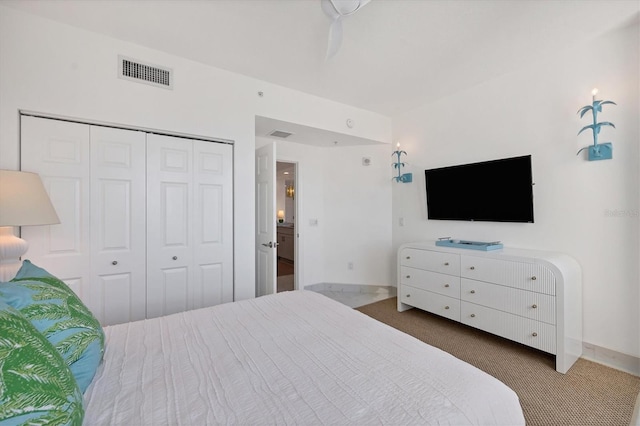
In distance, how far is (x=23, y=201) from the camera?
5.32ft

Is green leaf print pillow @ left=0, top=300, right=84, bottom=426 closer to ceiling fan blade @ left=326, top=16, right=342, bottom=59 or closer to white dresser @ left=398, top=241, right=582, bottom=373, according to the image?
ceiling fan blade @ left=326, top=16, right=342, bottom=59

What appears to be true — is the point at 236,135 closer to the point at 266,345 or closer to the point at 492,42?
the point at 266,345

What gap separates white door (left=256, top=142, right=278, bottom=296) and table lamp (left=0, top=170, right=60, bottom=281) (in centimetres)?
174

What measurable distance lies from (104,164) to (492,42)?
3.41m

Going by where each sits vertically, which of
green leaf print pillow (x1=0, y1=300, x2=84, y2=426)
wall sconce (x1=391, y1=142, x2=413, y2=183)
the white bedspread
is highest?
wall sconce (x1=391, y1=142, x2=413, y2=183)

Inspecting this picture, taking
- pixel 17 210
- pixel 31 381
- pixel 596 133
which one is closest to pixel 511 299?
pixel 596 133

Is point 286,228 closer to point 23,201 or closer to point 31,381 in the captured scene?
point 23,201

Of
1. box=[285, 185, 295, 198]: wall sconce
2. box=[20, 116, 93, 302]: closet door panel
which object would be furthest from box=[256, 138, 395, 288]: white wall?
box=[285, 185, 295, 198]: wall sconce

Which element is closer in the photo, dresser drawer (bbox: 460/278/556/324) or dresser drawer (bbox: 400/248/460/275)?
dresser drawer (bbox: 460/278/556/324)

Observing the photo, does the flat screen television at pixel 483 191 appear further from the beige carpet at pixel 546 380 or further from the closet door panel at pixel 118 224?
the closet door panel at pixel 118 224

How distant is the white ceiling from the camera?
1950 mm

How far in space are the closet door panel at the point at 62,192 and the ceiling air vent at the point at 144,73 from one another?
0.57m

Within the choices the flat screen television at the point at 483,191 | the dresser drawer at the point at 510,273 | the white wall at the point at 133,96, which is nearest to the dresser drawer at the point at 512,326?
the dresser drawer at the point at 510,273

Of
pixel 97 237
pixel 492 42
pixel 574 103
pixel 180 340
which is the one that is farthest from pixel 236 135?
pixel 574 103
